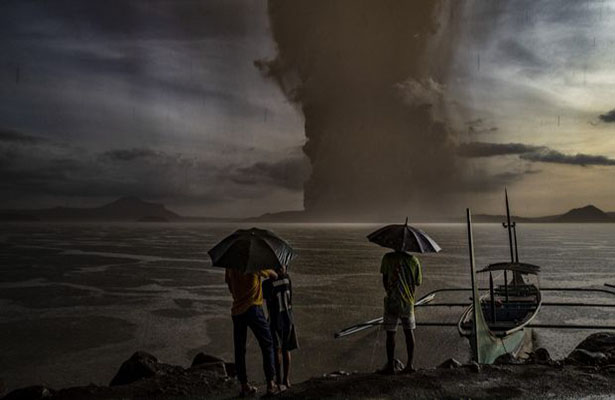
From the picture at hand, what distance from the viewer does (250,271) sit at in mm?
6141

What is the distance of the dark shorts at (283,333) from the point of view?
23.2 feet

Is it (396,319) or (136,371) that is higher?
(396,319)

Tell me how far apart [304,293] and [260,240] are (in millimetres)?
22306

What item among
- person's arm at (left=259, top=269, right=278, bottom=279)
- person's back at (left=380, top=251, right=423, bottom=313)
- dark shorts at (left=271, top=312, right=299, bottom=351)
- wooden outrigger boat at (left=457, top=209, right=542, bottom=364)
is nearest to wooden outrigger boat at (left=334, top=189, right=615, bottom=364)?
wooden outrigger boat at (left=457, top=209, right=542, bottom=364)

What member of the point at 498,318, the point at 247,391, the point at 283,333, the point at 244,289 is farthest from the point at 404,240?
the point at 498,318

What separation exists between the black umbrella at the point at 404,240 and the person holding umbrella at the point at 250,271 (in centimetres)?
184

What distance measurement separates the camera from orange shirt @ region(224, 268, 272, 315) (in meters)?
6.51

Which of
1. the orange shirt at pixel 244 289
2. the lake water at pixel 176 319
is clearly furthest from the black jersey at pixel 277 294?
the lake water at pixel 176 319

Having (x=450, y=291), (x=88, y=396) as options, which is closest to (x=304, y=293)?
(x=450, y=291)

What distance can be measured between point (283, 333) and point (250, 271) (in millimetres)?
1585

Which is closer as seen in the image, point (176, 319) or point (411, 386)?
point (411, 386)

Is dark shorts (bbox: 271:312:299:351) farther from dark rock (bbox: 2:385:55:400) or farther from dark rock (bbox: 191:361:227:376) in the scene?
dark rock (bbox: 2:385:55:400)

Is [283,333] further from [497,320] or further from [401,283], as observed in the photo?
[497,320]

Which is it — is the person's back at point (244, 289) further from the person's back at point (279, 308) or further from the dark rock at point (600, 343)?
the dark rock at point (600, 343)
